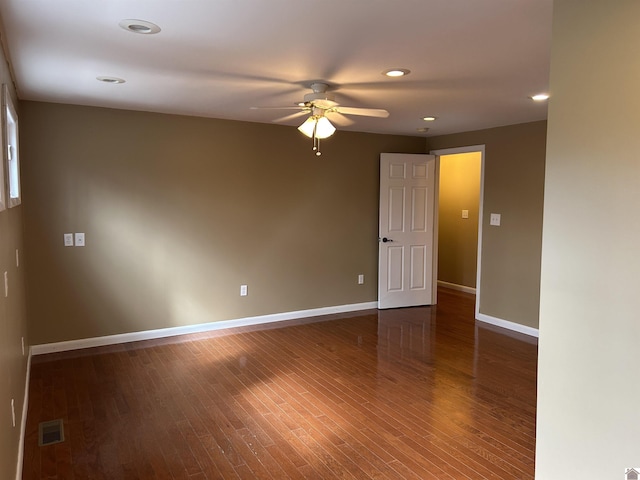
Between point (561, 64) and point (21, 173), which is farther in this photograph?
point (21, 173)

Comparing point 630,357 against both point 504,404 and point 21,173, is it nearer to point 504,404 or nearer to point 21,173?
point 504,404

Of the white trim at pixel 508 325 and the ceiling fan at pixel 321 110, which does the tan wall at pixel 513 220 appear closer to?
the white trim at pixel 508 325

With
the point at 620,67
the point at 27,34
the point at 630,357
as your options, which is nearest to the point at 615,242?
the point at 630,357

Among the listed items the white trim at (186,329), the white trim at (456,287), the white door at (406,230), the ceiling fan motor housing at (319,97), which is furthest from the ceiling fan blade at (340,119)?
the white trim at (456,287)

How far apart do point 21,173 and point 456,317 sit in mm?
5015

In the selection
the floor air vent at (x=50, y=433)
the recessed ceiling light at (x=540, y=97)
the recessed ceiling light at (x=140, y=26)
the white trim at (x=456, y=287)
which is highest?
the recessed ceiling light at (x=540, y=97)

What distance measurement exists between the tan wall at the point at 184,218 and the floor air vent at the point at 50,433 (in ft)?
5.17

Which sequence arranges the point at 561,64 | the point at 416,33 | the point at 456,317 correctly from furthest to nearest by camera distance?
the point at 456,317 → the point at 416,33 → the point at 561,64

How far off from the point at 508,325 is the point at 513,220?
123 cm

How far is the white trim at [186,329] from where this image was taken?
4.46 meters

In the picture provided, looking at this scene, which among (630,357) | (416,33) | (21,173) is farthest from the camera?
(21,173)

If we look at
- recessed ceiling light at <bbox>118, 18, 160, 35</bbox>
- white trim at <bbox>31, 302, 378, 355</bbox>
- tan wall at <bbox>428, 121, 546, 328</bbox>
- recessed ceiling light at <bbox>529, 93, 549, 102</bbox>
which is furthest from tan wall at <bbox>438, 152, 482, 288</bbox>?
recessed ceiling light at <bbox>118, 18, 160, 35</bbox>

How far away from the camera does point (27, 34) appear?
2.39 meters

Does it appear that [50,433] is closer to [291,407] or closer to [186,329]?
[291,407]
